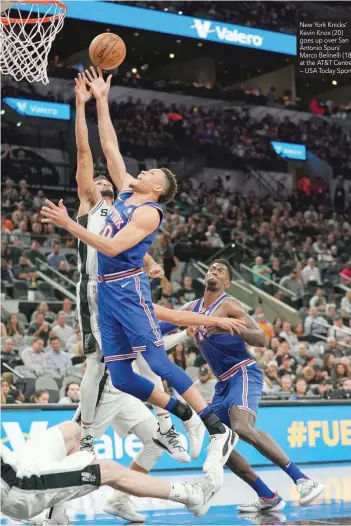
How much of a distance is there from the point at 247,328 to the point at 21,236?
1126cm

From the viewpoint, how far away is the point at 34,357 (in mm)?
12789

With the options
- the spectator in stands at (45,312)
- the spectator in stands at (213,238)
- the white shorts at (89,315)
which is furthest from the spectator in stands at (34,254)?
the white shorts at (89,315)

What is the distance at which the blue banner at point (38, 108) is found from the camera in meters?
23.0

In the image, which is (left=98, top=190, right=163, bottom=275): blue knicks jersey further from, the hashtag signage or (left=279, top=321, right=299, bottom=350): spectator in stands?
(left=279, top=321, right=299, bottom=350): spectator in stands

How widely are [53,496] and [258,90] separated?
85.4 ft

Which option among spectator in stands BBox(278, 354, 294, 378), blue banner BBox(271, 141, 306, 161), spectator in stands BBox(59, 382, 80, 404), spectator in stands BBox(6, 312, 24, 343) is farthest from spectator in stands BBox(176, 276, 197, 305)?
blue banner BBox(271, 141, 306, 161)

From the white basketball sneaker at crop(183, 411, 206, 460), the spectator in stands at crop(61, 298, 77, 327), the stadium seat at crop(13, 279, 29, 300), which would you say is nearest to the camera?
the white basketball sneaker at crop(183, 411, 206, 460)

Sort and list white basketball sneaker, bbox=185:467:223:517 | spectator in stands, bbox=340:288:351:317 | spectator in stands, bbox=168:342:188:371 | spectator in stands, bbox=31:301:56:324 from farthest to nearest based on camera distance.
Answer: spectator in stands, bbox=340:288:351:317
spectator in stands, bbox=31:301:56:324
spectator in stands, bbox=168:342:188:371
white basketball sneaker, bbox=185:467:223:517

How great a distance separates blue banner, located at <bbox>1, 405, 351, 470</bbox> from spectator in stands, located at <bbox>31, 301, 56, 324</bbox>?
13.8 feet

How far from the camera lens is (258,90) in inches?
1187

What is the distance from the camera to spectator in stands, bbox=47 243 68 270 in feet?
56.1

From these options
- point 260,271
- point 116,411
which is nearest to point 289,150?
point 260,271

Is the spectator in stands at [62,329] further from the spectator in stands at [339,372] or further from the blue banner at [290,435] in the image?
the spectator in stands at [339,372]

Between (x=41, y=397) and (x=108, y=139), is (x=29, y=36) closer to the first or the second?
(x=108, y=139)
